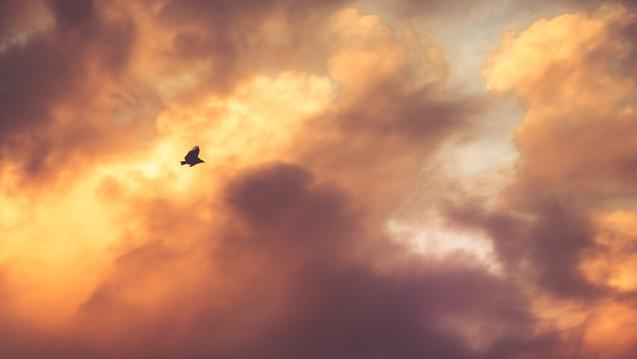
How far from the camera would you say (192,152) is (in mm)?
89125
